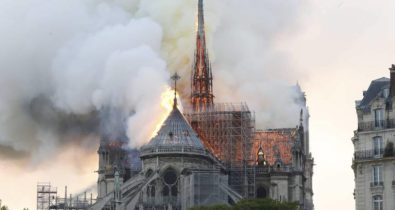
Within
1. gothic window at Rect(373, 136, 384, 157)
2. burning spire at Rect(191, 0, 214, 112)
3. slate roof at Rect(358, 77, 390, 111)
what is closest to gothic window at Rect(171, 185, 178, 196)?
burning spire at Rect(191, 0, 214, 112)

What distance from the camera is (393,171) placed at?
86.3 m

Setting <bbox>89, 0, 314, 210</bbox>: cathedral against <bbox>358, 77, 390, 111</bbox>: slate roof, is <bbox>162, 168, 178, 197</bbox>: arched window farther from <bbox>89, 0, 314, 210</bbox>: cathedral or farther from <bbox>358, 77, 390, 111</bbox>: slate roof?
<bbox>358, 77, 390, 111</bbox>: slate roof

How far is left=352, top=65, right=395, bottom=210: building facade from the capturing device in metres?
86.7

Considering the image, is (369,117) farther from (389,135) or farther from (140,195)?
(140,195)

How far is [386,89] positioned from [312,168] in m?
82.2

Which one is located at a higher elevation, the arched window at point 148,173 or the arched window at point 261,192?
the arched window at point 148,173

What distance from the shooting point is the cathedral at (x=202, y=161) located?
122m

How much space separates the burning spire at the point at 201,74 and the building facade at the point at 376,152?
5882cm

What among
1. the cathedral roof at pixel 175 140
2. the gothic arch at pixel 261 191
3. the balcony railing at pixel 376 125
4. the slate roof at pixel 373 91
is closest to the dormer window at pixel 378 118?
the balcony railing at pixel 376 125

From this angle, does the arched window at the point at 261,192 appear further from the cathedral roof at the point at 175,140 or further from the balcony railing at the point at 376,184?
the balcony railing at the point at 376,184

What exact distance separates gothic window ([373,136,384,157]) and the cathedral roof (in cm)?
4126

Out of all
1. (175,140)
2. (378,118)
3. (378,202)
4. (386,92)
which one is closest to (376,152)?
(378,118)

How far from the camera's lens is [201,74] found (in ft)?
495

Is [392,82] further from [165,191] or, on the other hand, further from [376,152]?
[165,191]
